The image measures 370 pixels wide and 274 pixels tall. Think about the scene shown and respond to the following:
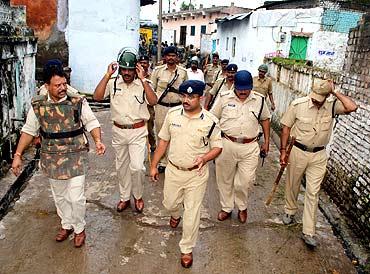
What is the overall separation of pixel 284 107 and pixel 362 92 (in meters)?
4.48

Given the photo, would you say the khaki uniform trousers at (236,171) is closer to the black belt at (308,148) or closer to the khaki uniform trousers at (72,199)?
the black belt at (308,148)

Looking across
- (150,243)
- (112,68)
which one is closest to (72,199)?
(150,243)

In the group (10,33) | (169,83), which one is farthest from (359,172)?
(10,33)

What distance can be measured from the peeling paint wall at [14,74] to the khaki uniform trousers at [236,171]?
10.7 ft

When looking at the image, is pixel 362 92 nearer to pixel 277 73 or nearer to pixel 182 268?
pixel 182 268

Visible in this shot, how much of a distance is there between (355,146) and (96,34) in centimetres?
889

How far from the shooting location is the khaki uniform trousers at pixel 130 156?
15.3ft

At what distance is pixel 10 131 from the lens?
6.08m

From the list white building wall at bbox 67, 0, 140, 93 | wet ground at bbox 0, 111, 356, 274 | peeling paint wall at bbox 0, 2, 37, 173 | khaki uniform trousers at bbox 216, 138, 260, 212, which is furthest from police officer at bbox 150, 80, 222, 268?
white building wall at bbox 67, 0, 140, 93

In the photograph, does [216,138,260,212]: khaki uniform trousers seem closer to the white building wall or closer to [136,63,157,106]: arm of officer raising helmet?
[136,63,157,106]: arm of officer raising helmet

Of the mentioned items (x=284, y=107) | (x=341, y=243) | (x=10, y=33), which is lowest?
(x=341, y=243)

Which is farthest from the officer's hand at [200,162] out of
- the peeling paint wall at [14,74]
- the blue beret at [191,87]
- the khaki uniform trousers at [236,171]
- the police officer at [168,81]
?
the peeling paint wall at [14,74]

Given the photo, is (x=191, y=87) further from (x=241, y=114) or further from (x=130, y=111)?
A: (x=130, y=111)


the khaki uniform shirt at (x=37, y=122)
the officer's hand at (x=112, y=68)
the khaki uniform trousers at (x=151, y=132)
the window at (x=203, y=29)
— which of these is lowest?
the khaki uniform trousers at (x=151, y=132)
